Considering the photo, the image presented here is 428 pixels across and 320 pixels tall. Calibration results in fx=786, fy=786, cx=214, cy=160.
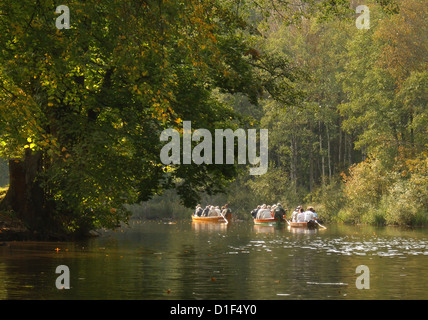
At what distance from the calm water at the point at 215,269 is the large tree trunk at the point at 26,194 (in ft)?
5.18

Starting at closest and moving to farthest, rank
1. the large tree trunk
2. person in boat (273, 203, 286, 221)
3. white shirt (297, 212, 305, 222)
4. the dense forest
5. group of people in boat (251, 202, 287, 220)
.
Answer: the dense forest < the large tree trunk < white shirt (297, 212, 305, 222) < person in boat (273, 203, 286, 221) < group of people in boat (251, 202, 287, 220)

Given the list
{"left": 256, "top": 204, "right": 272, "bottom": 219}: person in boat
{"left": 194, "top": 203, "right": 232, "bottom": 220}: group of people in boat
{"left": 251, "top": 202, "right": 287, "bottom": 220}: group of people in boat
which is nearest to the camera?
{"left": 251, "top": 202, "right": 287, "bottom": 220}: group of people in boat

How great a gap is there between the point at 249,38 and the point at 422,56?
84.9 ft

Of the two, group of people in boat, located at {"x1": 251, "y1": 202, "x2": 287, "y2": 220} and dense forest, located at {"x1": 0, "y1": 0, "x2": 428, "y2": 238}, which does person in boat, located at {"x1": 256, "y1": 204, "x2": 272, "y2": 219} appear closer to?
group of people in boat, located at {"x1": 251, "y1": 202, "x2": 287, "y2": 220}

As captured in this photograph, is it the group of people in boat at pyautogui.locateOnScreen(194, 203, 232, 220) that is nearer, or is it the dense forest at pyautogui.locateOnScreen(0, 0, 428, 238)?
the dense forest at pyautogui.locateOnScreen(0, 0, 428, 238)

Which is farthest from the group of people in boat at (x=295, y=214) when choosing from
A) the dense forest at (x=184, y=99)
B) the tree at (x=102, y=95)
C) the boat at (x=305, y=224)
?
the tree at (x=102, y=95)

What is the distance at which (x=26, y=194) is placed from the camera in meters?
28.3

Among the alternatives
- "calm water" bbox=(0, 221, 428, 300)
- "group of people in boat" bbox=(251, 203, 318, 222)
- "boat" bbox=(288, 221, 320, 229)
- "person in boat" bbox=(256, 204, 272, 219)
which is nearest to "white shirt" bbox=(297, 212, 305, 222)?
"group of people in boat" bbox=(251, 203, 318, 222)

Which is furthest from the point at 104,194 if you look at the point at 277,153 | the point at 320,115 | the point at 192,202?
the point at 277,153

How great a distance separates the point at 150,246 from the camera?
2925 cm

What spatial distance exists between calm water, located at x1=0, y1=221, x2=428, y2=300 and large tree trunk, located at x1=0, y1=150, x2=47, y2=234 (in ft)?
5.18

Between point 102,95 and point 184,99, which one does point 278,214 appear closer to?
point 184,99

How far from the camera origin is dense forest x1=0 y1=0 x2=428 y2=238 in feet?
50.2
